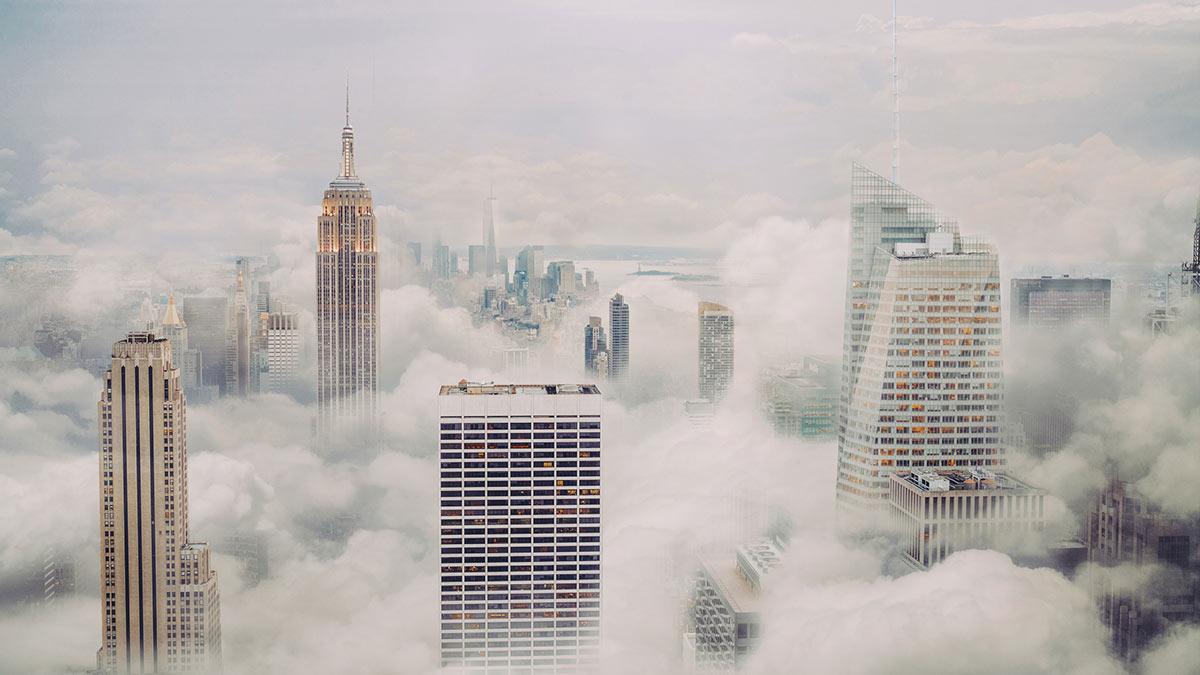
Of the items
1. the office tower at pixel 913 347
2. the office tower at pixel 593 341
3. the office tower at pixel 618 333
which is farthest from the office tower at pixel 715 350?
the office tower at pixel 913 347

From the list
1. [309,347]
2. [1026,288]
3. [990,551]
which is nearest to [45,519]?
[309,347]

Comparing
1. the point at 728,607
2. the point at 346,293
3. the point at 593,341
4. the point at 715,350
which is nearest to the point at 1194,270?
the point at 715,350

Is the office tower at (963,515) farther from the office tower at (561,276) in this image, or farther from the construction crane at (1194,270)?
the office tower at (561,276)

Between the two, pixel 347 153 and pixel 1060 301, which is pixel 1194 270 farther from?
pixel 347 153

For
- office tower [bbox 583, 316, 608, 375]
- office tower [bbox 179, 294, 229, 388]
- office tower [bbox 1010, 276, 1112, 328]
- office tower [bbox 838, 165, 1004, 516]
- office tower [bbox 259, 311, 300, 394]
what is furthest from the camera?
office tower [bbox 259, 311, 300, 394]

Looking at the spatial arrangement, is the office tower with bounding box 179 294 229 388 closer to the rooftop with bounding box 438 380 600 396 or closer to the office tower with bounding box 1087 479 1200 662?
the rooftop with bounding box 438 380 600 396

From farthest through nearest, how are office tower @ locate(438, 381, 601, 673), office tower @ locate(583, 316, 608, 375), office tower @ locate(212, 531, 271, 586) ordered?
office tower @ locate(583, 316, 608, 375), office tower @ locate(212, 531, 271, 586), office tower @ locate(438, 381, 601, 673)

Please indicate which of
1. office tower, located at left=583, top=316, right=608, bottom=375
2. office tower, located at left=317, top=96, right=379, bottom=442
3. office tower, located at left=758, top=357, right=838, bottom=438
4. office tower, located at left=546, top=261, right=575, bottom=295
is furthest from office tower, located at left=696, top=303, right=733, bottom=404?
office tower, located at left=317, top=96, right=379, bottom=442

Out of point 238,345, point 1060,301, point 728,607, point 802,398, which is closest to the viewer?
point 728,607
